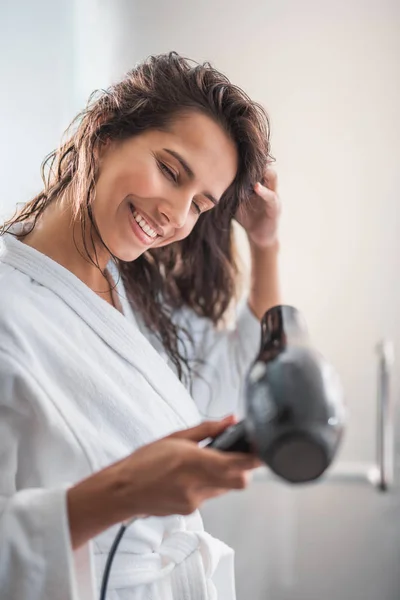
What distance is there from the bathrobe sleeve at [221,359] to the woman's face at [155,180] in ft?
1.30

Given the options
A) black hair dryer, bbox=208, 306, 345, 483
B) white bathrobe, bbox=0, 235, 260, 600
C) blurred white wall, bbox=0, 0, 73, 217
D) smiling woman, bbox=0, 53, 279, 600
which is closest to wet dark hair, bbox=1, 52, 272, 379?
smiling woman, bbox=0, 53, 279, 600

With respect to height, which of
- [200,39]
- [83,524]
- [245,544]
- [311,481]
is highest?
[200,39]

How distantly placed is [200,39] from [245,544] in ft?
3.65

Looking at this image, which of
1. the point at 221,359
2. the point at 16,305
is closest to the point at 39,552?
the point at 16,305

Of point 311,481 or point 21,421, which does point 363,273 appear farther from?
point 311,481

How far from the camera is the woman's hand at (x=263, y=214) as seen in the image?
4.18 ft

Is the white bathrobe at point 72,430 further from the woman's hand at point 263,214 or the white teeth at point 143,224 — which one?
the woman's hand at point 263,214

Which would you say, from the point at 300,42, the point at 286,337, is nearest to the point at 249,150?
the point at 286,337

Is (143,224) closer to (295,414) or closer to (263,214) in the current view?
(263,214)

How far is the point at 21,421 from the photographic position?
87 cm

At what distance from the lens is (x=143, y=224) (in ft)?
3.32

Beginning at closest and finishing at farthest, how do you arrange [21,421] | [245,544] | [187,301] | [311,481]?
[311,481] < [21,421] < [187,301] < [245,544]

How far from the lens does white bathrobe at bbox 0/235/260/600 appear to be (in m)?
0.76

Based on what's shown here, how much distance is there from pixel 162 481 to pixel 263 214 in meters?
0.76
